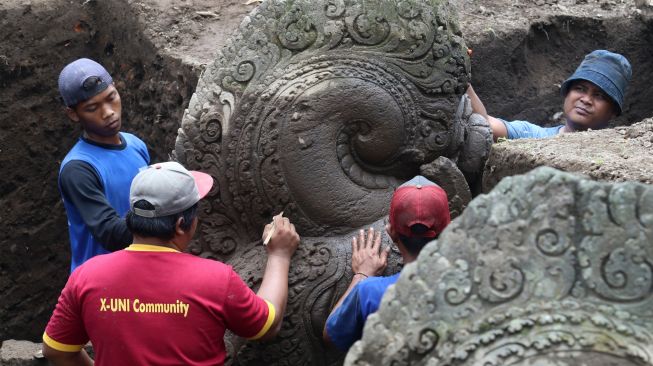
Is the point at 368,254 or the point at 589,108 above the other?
the point at 589,108

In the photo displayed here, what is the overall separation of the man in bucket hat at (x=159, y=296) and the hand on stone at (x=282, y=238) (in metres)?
0.56

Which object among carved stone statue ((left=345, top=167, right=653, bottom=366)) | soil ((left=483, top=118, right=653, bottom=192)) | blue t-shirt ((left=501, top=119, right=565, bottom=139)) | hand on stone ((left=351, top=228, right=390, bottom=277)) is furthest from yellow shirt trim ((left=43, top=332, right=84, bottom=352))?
blue t-shirt ((left=501, top=119, right=565, bottom=139))

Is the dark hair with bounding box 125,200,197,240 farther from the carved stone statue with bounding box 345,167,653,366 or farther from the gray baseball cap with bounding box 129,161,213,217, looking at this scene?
the carved stone statue with bounding box 345,167,653,366

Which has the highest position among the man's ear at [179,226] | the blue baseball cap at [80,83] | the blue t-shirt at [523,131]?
the blue t-shirt at [523,131]

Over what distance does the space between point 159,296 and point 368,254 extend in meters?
0.89

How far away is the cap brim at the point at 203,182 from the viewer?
353 centimetres

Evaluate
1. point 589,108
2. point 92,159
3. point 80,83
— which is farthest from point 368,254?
point 589,108

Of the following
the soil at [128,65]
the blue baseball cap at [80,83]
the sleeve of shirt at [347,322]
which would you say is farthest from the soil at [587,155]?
the soil at [128,65]

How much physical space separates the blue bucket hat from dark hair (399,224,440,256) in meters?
2.19

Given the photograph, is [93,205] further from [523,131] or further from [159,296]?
[523,131]

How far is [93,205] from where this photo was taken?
386 centimetres

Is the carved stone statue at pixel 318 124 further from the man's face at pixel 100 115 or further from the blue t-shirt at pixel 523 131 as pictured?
the blue t-shirt at pixel 523 131

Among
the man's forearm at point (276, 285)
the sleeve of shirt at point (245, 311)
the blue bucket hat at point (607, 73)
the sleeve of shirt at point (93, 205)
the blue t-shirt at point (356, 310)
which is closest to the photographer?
the blue t-shirt at point (356, 310)

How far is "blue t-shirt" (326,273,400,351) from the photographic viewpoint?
304cm
